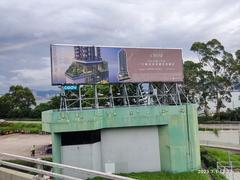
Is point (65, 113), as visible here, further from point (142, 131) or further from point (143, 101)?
point (143, 101)

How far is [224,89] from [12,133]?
3221 cm

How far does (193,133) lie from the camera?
26.5m

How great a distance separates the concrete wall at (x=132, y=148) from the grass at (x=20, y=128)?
111 ft

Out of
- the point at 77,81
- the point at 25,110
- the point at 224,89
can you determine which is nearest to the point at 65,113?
the point at 77,81

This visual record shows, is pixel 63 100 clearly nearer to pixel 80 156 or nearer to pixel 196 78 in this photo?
pixel 80 156

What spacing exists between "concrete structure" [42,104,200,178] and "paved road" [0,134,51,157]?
45.6 ft

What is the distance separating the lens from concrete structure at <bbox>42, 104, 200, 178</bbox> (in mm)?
24141

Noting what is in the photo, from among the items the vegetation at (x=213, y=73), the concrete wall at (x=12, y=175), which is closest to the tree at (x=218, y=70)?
the vegetation at (x=213, y=73)

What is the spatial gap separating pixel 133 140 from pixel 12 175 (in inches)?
770

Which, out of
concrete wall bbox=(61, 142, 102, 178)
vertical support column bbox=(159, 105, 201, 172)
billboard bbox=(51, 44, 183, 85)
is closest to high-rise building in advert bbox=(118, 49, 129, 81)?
billboard bbox=(51, 44, 183, 85)

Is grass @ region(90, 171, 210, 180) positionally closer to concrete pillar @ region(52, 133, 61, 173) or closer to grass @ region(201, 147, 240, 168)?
concrete pillar @ region(52, 133, 61, 173)

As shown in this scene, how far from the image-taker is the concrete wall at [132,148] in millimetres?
25406

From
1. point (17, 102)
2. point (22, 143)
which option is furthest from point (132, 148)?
point (17, 102)

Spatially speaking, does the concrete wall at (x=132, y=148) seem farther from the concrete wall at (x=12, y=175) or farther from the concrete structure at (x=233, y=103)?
the concrete structure at (x=233, y=103)
